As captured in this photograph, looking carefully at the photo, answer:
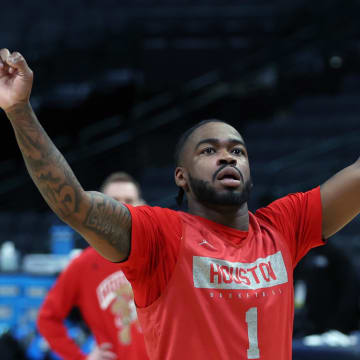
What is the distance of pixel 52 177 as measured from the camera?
73.8 inches

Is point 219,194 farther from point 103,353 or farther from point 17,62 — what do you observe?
point 103,353

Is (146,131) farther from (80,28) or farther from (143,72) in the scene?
(80,28)

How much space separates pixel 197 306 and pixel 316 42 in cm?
895

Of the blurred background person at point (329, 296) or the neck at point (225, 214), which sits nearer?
the neck at point (225, 214)

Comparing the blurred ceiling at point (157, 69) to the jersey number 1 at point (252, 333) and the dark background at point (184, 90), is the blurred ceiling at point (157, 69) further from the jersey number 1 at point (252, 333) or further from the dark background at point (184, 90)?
the jersey number 1 at point (252, 333)

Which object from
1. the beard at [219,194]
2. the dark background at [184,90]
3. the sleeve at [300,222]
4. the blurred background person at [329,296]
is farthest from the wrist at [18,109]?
the dark background at [184,90]

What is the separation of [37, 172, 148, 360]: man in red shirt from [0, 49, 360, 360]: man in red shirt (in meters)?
1.43

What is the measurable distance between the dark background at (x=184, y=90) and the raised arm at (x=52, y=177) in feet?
20.6

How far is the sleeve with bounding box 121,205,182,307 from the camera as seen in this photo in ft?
6.59

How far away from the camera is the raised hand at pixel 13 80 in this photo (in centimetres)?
178

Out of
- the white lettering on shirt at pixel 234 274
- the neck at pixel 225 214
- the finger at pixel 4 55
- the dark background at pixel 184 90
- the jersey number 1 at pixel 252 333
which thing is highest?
the dark background at pixel 184 90

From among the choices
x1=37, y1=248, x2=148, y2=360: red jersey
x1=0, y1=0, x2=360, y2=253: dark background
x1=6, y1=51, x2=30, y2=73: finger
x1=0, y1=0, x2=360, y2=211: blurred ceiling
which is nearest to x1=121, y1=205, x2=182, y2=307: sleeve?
x1=6, y1=51, x2=30, y2=73: finger

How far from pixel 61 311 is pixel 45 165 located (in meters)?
2.46

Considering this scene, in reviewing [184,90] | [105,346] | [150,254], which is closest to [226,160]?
[150,254]
